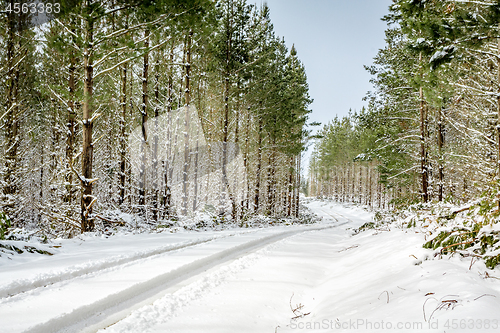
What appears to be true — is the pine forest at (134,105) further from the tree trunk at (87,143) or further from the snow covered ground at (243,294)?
the snow covered ground at (243,294)

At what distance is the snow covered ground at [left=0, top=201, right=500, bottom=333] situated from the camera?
2.51 metres

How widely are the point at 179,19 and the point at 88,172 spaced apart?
5307 millimetres

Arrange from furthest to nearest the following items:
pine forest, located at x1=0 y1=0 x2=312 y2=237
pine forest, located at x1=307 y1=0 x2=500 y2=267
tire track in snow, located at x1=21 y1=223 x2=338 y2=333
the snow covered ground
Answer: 1. pine forest, located at x1=0 y1=0 x2=312 y2=237
2. pine forest, located at x1=307 y1=0 x2=500 y2=267
3. tire track in snow, located at x1=21 y1=223 x2=338 y2=333
4. the snow covered ground

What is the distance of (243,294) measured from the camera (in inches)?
151

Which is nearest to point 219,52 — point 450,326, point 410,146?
point 410,146

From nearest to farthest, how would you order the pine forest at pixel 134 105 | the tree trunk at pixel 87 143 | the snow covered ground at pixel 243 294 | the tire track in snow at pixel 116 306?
the snow covered ground at pixel 243 294 → the tire track in snow at pixel 116 306 → the tree trunk at pixel 87 143 → the pine forest at pixel 134 105

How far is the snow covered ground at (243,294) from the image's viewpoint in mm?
2506

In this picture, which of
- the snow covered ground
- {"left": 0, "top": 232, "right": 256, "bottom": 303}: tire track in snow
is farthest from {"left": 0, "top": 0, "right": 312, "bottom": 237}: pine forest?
the snow covered ground

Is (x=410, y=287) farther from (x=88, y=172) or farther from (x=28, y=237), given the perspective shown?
(x=88, y=172)

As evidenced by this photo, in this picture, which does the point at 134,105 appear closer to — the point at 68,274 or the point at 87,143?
the point at 87,143

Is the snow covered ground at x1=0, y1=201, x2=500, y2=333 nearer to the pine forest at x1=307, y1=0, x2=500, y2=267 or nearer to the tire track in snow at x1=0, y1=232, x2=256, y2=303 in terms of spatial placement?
the tire track in snow at x1=0, y1=232, x2=256, y2=303

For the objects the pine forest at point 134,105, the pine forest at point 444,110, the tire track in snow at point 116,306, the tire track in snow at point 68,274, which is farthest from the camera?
the pine forest at point 134,105

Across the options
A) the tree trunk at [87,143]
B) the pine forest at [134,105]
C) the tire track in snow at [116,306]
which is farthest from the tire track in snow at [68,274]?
the tree trunk at [87,143]

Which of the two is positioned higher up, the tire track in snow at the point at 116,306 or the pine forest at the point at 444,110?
the pine forest at the point at 444,110
